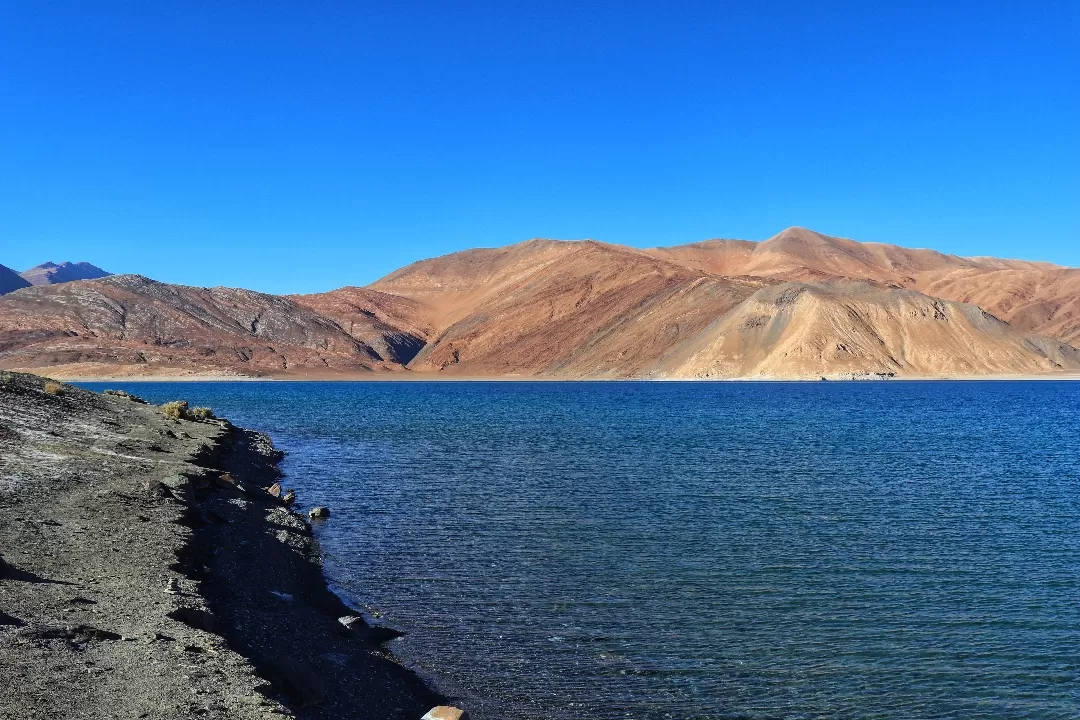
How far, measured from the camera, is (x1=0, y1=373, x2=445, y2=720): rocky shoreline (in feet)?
28.9

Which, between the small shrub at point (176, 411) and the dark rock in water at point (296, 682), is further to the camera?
the small shrub at point (176, 411)

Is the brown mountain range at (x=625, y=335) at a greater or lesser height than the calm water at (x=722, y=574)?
greater

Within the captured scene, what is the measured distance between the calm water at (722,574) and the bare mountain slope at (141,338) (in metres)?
136

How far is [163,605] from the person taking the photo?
11.8 m

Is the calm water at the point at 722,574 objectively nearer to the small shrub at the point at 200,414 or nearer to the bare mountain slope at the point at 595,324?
the small shrub at the point at 200,414

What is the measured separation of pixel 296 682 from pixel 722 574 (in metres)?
10.3

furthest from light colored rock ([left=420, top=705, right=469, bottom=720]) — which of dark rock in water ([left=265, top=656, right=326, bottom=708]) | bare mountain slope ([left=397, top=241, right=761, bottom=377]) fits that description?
bare mountain slope ([left=397, top=241, right=761, bottom=377])

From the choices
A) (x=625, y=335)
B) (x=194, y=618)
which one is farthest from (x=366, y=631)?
(x=625, y=335)

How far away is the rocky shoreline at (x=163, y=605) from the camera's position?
8.81 metres

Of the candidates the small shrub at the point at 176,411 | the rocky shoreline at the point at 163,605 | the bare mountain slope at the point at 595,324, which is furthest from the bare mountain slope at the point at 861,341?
the rocky shoreline at the point at 163,605

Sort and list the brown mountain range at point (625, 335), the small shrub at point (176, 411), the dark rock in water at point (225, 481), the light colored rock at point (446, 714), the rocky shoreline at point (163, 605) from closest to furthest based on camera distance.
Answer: the rocky shoreline at point (163, 605) < the light colored rock at point (446, 714) < the dark rock in water at point (225, 481) < the small shrub at point (176, 411) < the brown mountain range at point (625, 335)

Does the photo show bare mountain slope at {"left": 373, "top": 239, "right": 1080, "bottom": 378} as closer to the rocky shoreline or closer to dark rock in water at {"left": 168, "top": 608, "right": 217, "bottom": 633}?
the rocky shoreline

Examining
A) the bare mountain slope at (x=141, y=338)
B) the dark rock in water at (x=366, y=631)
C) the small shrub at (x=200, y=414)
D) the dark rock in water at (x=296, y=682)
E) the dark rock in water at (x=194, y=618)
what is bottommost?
the dark rock in water at (x=366, y=631)

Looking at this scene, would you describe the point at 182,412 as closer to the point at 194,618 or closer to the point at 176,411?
the point at 176,411
